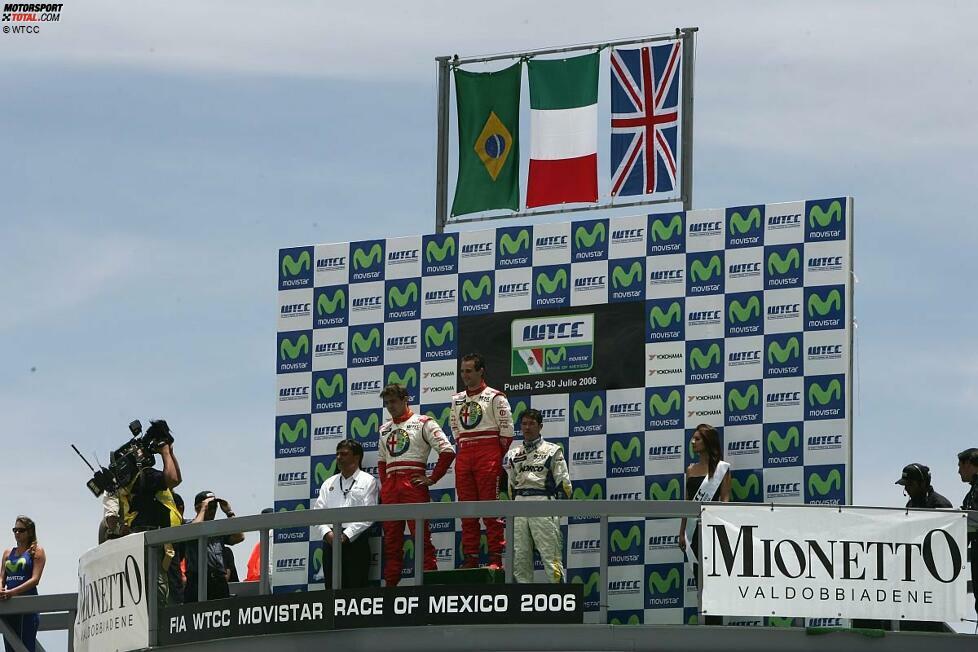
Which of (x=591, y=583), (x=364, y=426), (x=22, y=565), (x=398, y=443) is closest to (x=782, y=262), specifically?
(x=591, y=583)

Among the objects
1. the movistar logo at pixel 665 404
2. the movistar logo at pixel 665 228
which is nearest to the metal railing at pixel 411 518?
the movistar logo at pixel 665 404

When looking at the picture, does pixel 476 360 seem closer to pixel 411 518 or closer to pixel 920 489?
pixel 411 518

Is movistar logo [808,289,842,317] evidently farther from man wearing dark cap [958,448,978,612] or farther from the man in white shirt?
the man in white shirt

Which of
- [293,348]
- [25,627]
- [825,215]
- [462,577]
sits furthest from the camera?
[25,627]

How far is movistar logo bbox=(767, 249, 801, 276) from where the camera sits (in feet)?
67.3

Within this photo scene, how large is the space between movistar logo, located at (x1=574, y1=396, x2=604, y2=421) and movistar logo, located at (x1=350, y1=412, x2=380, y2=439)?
2.35 m

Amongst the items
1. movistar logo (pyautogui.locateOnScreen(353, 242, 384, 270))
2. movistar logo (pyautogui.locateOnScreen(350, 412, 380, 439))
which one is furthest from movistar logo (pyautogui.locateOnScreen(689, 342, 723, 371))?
movistar logo (pyautogui.locateOnScreen(353, 242, 384, 270))

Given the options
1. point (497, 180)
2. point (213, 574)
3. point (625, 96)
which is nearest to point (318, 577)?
point (213, 574)

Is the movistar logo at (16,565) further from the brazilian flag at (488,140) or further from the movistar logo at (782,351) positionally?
the movistar logo at (782,351)

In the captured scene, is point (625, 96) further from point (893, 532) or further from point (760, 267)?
point (893, 532)

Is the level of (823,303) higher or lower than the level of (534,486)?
higher

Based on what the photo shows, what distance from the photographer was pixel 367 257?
22719 mm

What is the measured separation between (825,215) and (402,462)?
4.93m

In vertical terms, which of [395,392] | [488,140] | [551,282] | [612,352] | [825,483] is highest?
[488,140]
